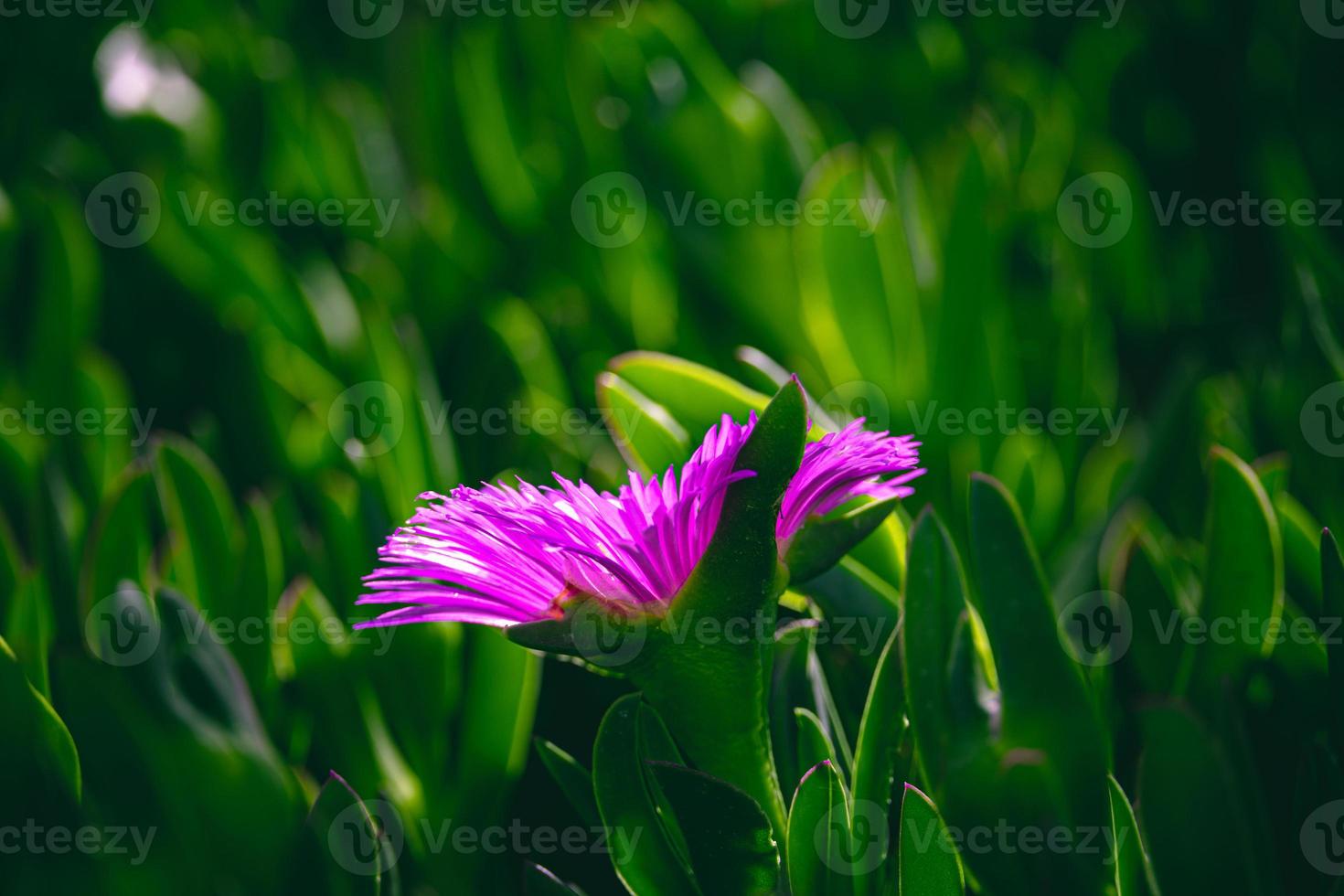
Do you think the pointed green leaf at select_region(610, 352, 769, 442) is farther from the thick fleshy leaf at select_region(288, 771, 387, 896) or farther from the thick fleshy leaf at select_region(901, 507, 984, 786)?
the thick fleshy leaf at select_region(288, 771, 387, 896)

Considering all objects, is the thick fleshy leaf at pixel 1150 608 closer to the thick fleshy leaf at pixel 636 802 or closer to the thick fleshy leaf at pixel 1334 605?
the thick fleshy leaf at pixel 1334 605

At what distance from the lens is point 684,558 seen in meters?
0.45

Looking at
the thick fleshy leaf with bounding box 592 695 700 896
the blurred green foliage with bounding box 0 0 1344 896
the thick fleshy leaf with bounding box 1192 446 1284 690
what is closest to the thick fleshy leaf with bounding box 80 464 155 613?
the blurred green foliage with bounding box 0 0 1344 896

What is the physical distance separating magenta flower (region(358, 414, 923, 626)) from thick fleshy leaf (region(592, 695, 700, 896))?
62 millimetres

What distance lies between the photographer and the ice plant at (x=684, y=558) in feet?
1.39

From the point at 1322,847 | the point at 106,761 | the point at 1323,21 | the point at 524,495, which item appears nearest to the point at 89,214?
the point at 106,761

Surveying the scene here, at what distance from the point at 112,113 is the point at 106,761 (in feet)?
3.28

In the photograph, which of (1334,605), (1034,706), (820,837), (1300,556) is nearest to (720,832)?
(820,837)

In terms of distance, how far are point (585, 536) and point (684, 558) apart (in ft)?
0.13

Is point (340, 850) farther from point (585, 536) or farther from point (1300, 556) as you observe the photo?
point (1300, 556)

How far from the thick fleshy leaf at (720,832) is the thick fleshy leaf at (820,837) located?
10mm

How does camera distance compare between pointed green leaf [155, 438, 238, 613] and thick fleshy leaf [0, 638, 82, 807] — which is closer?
thick fleshy leaf [0, 638, 82, 807]

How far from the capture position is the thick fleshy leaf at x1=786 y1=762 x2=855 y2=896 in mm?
458

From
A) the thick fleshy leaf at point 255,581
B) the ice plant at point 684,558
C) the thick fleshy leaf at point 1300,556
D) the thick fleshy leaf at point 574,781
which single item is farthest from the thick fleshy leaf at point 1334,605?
the thick fleshy leaf at point 255,581
